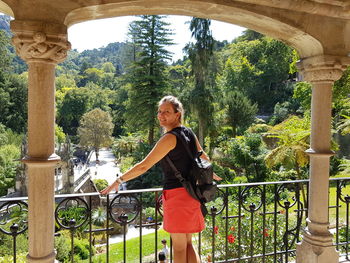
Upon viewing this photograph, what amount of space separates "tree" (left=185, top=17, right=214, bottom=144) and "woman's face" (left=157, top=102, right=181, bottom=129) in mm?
19709

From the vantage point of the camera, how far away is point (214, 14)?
2902mm

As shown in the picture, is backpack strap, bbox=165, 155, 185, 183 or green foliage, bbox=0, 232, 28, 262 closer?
backpack strap, bbox=165, 155, 185, 183

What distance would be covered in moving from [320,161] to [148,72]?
2139cm

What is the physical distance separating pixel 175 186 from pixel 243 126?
77.1 feet

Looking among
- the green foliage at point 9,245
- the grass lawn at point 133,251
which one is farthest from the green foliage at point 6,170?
the grass lawn at point 133,251

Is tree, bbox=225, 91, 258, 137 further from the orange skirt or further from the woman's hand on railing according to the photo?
the woman's hand on railing

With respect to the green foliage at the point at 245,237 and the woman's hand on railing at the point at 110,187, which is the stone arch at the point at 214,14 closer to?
the woman's hand on railing at the point at 110,187

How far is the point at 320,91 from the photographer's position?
10.9 feet

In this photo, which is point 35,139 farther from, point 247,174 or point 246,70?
point 246,70

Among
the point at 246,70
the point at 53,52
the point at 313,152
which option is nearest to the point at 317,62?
the point at 313,152

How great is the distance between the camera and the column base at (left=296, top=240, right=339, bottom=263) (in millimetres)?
3270

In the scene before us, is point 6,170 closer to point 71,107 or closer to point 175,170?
point 175,170

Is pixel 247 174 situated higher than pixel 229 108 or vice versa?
pixel 229 108

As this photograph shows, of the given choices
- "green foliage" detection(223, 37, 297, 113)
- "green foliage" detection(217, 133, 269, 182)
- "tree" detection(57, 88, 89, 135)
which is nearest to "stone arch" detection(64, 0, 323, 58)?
"green foliage" detection(217, 133, 269, 182)
